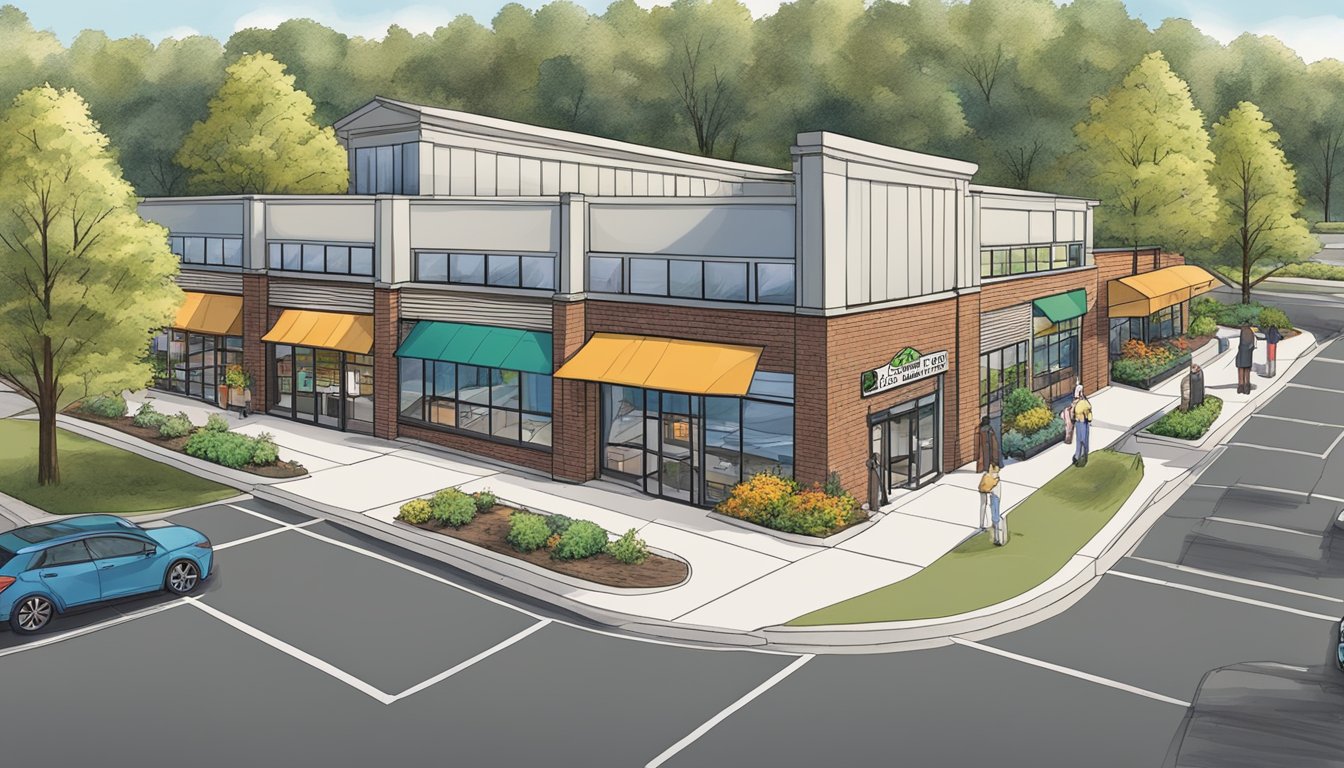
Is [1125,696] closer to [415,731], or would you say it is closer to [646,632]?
[646,632]

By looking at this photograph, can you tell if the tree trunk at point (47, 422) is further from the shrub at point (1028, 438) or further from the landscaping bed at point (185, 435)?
the shrub at point (1028, 438)

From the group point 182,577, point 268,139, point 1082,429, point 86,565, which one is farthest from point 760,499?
point 268,139

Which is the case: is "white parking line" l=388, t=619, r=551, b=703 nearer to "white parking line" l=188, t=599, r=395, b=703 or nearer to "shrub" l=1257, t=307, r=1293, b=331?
"white parking line" l=188, t=599, r=395, b=703

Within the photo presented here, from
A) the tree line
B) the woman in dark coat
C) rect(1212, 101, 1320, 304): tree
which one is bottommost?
the woman in dark coat

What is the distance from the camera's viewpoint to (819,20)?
7681 centimetres

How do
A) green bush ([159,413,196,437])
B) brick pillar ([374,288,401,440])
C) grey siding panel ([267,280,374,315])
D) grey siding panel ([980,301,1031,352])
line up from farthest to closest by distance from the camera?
grey siding panel ([267,280,374,315]) < brick pillar ([374,288,401,440]) < green bush ([159,413,196,437]) < grey siding panel ([980,301,1031,352])

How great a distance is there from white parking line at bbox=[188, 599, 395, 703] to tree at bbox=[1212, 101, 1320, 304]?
5708 cm

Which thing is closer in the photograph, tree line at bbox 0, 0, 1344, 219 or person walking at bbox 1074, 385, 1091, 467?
person walking at bbox 1074, 385, 1091, 467

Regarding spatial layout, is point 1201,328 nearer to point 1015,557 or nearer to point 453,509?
point 1015,557

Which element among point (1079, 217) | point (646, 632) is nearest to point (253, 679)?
point (646, 632)

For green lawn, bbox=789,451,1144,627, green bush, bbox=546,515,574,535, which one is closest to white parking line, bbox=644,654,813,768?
green lawn, bbox=789,451,1144,627

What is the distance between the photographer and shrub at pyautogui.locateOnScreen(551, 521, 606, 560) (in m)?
20.4

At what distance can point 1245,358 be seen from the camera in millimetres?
38281

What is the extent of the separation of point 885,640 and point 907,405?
11.0 m
